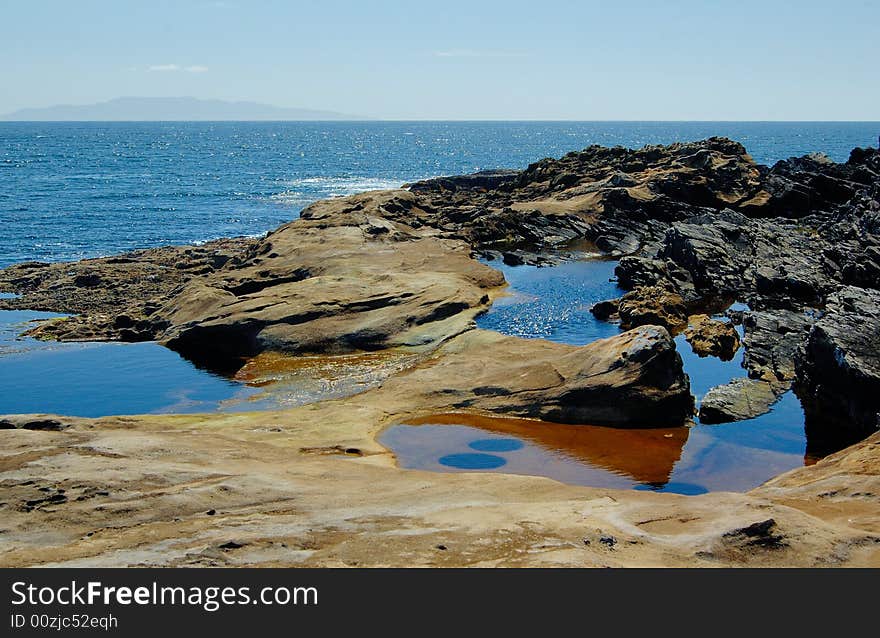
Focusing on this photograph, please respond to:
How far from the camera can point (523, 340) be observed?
2978cm

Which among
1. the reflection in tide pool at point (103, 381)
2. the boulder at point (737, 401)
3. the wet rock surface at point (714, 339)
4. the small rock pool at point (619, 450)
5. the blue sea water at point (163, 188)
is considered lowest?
the reflection in tide pool at point (103, 381)

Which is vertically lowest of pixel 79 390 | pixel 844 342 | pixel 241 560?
pixel 79 390

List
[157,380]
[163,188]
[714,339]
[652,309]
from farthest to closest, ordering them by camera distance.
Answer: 1. [163,188]
2. [652,309]
3. [714,339]
4. [157,380]

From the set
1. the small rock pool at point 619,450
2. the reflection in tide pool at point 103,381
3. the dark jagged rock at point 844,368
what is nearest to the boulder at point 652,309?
the small rock pool at point 619,450

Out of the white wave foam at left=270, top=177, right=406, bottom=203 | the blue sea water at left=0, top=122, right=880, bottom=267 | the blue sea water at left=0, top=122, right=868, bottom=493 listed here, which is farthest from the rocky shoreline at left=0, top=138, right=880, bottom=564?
the white wave foam at left=270, top=177, right=406, bottom=203

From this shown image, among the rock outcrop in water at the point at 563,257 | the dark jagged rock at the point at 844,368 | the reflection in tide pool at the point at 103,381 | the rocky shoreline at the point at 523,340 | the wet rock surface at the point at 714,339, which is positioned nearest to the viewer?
the rocky shoreline at the point at 523,340

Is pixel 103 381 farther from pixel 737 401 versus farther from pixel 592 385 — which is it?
pixel 737 401

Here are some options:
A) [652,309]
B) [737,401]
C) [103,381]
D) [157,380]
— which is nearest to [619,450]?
[737,401]

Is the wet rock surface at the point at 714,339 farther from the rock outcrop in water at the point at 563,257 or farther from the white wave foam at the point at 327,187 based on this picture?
the white wave foam at the point at 327,187

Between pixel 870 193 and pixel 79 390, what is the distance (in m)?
51.7

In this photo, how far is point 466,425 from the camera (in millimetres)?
24047

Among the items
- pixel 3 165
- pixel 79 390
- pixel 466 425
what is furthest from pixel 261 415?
pixel 3 165

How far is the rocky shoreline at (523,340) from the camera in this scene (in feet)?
55.9

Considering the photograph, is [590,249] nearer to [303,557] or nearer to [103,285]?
[103,285]
